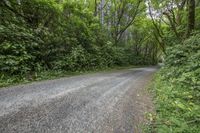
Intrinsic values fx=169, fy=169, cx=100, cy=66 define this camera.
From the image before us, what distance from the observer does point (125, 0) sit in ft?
69.1

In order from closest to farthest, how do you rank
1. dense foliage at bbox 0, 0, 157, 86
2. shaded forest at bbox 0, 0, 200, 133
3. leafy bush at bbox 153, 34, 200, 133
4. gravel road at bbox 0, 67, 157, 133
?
gravel road at bbox 0, 67, 157, 133, leafy bush at bbox 153, 34, 200, 133, shaded forest at bbox 0, 0, 200, 133, dense foliage at bbox 0, 0, 157, 86

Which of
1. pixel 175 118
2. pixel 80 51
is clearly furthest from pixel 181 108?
pixel 80 51

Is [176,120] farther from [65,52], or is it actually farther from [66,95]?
[65,52]

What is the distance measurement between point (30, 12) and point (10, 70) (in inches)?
189

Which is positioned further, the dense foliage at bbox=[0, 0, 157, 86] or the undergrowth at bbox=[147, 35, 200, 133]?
the dense foliage at bbox=[0, 0, 157, 86]

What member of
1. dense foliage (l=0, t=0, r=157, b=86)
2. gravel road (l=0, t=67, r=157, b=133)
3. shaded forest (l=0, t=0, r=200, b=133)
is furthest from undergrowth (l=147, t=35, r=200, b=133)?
dense foliage (l=0, t=0, r=157, b=86)

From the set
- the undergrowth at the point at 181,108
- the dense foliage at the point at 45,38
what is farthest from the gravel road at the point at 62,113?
the dense foliage at the point at 45,38

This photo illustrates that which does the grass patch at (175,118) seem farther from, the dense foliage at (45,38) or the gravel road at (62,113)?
the dense foliage at (45,38)

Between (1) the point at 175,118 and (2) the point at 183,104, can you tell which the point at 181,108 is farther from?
(1) the point at 175,118

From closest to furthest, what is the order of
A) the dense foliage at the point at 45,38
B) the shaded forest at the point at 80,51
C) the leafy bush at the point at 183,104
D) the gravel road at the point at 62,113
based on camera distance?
1. the gravel road at the point at 62,113
2. the leafy bush at the point at 183,104
3. the shaded forest at the point at 80,51
4. the dense foliage at the point at 45,38

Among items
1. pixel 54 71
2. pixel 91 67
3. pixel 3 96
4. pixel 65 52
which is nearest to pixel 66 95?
pixel 3 96

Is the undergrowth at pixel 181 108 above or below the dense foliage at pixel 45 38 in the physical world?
below

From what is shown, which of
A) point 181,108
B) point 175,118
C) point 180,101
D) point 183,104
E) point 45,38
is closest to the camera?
point 175,118

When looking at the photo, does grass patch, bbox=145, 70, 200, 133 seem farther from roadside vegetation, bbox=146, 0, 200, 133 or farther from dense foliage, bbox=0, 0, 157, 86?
dense foliage, bbox=0, 0, 157, 86
